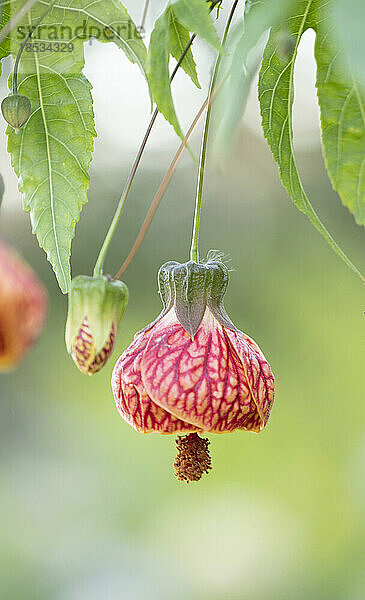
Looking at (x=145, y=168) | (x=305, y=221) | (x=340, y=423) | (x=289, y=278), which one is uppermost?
(x=145, y=168)

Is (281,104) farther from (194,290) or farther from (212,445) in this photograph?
(212,445)

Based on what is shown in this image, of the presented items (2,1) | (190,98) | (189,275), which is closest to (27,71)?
(2,1)

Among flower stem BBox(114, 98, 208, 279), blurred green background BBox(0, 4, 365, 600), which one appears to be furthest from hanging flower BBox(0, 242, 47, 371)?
blurred green background BBox(0, 4, 365, 600)

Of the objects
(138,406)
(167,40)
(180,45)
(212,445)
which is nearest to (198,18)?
(167,40)

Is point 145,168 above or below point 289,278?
above

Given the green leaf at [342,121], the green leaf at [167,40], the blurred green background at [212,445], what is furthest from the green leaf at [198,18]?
the blurred green background at [212,445]

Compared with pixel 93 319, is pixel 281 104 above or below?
above

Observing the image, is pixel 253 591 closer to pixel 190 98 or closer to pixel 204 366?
pixel 190 98
